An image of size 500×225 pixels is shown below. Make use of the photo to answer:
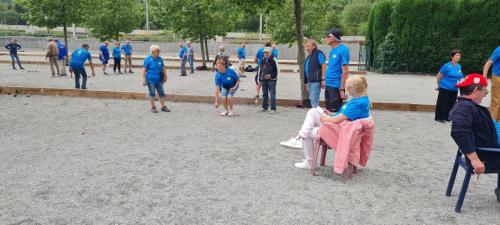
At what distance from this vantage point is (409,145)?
721 cm

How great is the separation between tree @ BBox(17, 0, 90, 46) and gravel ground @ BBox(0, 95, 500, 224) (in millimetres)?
15959

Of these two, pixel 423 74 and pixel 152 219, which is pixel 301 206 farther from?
pixel 423 74

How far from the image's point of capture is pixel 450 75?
349 inches

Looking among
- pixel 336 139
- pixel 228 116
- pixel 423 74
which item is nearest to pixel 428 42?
pixel 423 74

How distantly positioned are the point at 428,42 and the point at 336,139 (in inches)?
744

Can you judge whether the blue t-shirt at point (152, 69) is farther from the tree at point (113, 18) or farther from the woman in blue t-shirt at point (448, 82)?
the tree at point (113, 18)

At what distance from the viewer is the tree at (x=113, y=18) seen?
32031mm

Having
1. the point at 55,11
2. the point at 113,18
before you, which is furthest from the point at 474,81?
the point at 113,18

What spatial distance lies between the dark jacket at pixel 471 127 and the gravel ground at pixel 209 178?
81 cm

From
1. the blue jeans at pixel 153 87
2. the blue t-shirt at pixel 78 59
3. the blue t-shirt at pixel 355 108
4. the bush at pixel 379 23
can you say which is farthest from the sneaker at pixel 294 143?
the bush at pixel 379 23

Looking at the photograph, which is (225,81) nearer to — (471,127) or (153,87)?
(153,87)

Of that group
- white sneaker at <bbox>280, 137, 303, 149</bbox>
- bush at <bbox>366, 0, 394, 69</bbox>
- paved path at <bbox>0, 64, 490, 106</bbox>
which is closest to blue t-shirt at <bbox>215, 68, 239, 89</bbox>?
white sneaker at <bbox>280, 137, 303, 149</bbox>

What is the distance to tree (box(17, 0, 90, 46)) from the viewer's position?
73.9 ft

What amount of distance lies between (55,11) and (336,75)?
66.6ft
